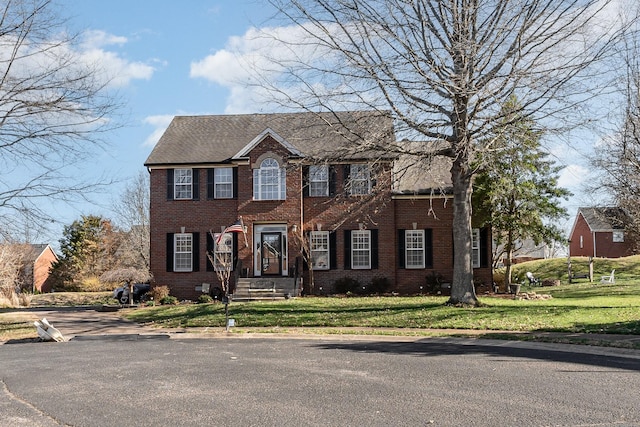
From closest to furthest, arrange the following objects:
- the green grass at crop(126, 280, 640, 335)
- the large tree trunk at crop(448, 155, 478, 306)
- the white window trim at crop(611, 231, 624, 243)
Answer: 1. the green grass at crop(126, 280, 640, 335)
2. the large tree trunk at crop(448, 155, 478, 306)
3. the white window trim at crop(611, 231, 624, 243)

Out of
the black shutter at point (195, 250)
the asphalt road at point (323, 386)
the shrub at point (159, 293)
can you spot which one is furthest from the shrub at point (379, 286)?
the asphalt road at point (323, 386)

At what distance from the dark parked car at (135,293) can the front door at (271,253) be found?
5617 millimetres

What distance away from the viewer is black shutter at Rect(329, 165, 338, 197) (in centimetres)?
2894

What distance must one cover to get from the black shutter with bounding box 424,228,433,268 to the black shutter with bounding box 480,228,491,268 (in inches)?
97.9

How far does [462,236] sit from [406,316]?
3982 mm

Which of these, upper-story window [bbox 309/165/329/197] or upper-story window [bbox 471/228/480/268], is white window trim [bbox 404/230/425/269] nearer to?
upper-story window [bbox 471/228/480/268]

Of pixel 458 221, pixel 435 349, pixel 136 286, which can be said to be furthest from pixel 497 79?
pixel 136 286

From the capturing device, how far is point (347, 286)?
2806 cm

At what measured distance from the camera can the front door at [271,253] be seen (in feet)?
94.6

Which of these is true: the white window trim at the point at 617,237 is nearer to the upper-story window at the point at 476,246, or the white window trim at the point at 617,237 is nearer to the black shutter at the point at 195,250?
the upper-story window at the point at 476,246

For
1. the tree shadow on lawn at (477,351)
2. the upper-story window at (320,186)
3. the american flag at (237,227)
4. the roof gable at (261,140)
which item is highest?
the roof gable at (261,140)

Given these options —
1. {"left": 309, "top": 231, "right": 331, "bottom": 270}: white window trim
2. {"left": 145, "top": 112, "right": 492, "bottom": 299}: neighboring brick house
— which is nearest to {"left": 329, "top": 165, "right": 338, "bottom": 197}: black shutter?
{"left": 145, "top": 112, "right": 492, "bottom": 299}: neighboring brick house

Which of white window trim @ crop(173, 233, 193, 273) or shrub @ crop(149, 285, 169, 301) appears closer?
shrub @ crop(149, 285, 169, 301)

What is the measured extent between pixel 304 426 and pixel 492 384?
353cm
